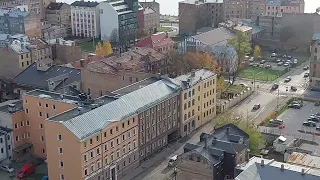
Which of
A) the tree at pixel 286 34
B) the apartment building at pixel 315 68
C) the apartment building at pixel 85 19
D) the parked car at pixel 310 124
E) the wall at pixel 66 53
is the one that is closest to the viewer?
the parked car at pixel 310 124

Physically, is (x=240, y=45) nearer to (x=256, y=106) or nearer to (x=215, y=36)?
(x=215, y=36)

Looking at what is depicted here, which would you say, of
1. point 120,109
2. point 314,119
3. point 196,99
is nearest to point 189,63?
point 196,99

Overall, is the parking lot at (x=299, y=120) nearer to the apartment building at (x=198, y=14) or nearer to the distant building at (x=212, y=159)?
the distant building at (x=212, y=159)

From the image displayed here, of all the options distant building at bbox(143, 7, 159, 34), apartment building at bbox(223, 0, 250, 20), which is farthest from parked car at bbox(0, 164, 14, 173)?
apartment building at bbox(223, 0, 250, 20)

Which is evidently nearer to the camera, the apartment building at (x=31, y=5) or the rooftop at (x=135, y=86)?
the rooftop at (x=135, y=86)

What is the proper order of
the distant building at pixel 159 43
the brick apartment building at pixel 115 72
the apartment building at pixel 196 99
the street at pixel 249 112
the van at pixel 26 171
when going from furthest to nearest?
the distant building at pixel 159 43 < the brick apartment building at pixel 115 72 < the apartment building at pixel 196 99 < the street at pixel 249 112 < the van at pixel 26 171

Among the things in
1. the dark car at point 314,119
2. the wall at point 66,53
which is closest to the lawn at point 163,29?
the wall at point 66,53

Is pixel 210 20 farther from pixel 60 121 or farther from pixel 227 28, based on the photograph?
pixel 60 121

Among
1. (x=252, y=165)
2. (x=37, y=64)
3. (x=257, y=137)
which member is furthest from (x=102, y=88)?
(x=252, y=165)
